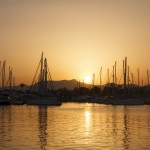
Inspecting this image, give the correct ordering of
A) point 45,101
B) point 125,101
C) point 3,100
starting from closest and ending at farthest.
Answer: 1. point 3,100
2. point 45,101
3. point 125,101

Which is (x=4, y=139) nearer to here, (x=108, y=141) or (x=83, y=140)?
(x=83, y=140)

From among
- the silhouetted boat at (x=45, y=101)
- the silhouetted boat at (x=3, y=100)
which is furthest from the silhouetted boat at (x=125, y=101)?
the silhouetted boat at (x=3, y=100)

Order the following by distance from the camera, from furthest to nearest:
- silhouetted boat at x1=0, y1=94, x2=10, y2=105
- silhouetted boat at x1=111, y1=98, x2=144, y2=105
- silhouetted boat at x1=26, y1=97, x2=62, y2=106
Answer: silhouetted boat at x1=111, y1=98, x2=144, y2=105, silhouetted boat at x1=26, y1=97, x2=62, y2=106, silhouetted boat at x1=0, y1=94, x2=10, y2=105

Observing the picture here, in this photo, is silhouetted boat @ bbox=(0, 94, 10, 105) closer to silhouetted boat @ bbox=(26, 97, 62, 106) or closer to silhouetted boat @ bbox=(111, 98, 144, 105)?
silhouetted boat @ bbox=(26, 97, 62, 106)

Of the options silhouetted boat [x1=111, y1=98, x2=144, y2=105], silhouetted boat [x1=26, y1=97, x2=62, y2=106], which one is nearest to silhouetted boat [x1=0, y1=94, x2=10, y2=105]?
silhouetted boat [x1=26, y1=97, x2=62, y2=106]

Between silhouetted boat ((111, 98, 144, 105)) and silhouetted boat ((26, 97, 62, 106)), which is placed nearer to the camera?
silhouetted boat ((26, 97, 62, 106))

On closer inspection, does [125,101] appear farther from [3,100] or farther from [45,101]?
[3,100]

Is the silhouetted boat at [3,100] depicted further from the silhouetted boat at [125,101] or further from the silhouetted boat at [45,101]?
the silhouetted boat at [125,101]

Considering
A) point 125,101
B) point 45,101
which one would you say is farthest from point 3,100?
point 125,101

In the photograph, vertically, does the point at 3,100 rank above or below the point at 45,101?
above

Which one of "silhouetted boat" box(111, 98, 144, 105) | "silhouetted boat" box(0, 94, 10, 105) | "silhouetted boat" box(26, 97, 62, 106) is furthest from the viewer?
"silhouetted boat" box(111, 98, 144, 105)

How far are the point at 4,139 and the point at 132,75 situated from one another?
101821 mm

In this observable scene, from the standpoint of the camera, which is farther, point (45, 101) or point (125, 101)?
point (125, 101)

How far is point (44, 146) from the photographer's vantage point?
2478 cm
